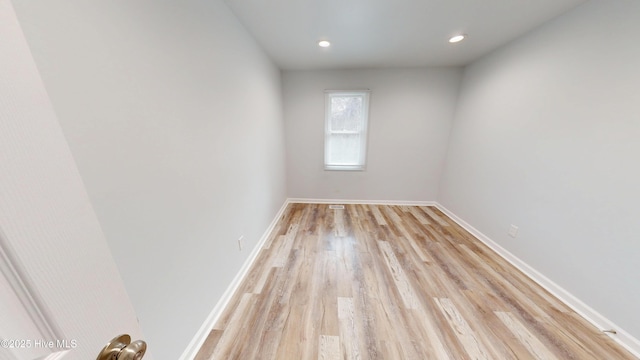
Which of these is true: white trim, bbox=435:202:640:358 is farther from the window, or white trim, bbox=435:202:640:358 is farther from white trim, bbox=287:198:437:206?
the window

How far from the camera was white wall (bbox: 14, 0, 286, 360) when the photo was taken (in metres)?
0.66

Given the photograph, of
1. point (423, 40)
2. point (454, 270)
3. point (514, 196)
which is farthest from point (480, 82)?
point (454, 270)

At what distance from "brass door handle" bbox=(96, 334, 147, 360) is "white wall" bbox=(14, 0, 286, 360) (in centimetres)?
54

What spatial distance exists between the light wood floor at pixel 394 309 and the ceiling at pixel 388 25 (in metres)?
2.31

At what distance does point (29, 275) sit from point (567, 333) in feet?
8.39

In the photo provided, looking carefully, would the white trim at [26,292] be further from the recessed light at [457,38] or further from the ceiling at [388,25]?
the recessed light at [457,38]

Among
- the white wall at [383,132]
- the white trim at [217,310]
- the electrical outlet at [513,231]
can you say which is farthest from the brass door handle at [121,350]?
the white wall at [383,132]

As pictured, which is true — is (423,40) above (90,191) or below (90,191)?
above

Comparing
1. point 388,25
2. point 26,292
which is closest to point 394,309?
point 26,292

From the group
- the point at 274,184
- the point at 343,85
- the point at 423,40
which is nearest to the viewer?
the point at 423,40

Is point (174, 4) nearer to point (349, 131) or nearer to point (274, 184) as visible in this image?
point (274, 184)

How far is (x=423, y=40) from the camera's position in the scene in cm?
221

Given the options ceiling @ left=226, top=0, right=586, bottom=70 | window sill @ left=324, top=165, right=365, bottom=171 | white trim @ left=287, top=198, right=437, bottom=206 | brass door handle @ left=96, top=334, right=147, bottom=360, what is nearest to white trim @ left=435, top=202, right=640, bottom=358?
white trim @ left=287, top=198, right=437, bottom=206

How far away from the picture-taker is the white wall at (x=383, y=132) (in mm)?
3123
